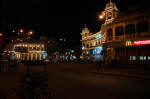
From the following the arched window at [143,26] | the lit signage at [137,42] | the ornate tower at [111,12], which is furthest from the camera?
the ornate tower at [111,12]

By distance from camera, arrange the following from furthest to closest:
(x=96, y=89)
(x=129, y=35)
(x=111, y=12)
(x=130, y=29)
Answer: (x=111, y=12) → (x=130, y=29) → (x=129, y=35) → (x=96, y=89)

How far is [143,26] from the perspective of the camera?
2764 cm

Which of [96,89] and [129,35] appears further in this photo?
[129,35]

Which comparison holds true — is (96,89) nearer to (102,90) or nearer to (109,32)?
(102,90)

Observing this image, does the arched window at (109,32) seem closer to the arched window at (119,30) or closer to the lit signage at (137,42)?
the arched window at (119,30)

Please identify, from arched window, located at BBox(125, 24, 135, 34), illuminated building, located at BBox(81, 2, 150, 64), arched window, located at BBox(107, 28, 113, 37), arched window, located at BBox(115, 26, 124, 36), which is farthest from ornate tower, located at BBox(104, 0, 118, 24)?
arched window, located at BBox(125, 24, 135, 34)

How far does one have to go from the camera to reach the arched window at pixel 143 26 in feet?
88.9

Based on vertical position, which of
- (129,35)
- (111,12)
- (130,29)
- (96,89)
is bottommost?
(96,89)

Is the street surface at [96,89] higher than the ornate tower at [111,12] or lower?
lower

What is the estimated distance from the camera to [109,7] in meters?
35.3

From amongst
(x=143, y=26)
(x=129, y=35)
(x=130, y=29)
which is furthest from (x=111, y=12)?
(x=143, y=26)

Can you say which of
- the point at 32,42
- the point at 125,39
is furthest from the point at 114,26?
the point at 32,42

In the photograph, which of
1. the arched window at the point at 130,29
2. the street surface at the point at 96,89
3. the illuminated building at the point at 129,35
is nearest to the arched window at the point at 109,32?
the illuminated building at the point at 129,35

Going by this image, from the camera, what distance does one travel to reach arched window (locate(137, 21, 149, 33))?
2711 cm
